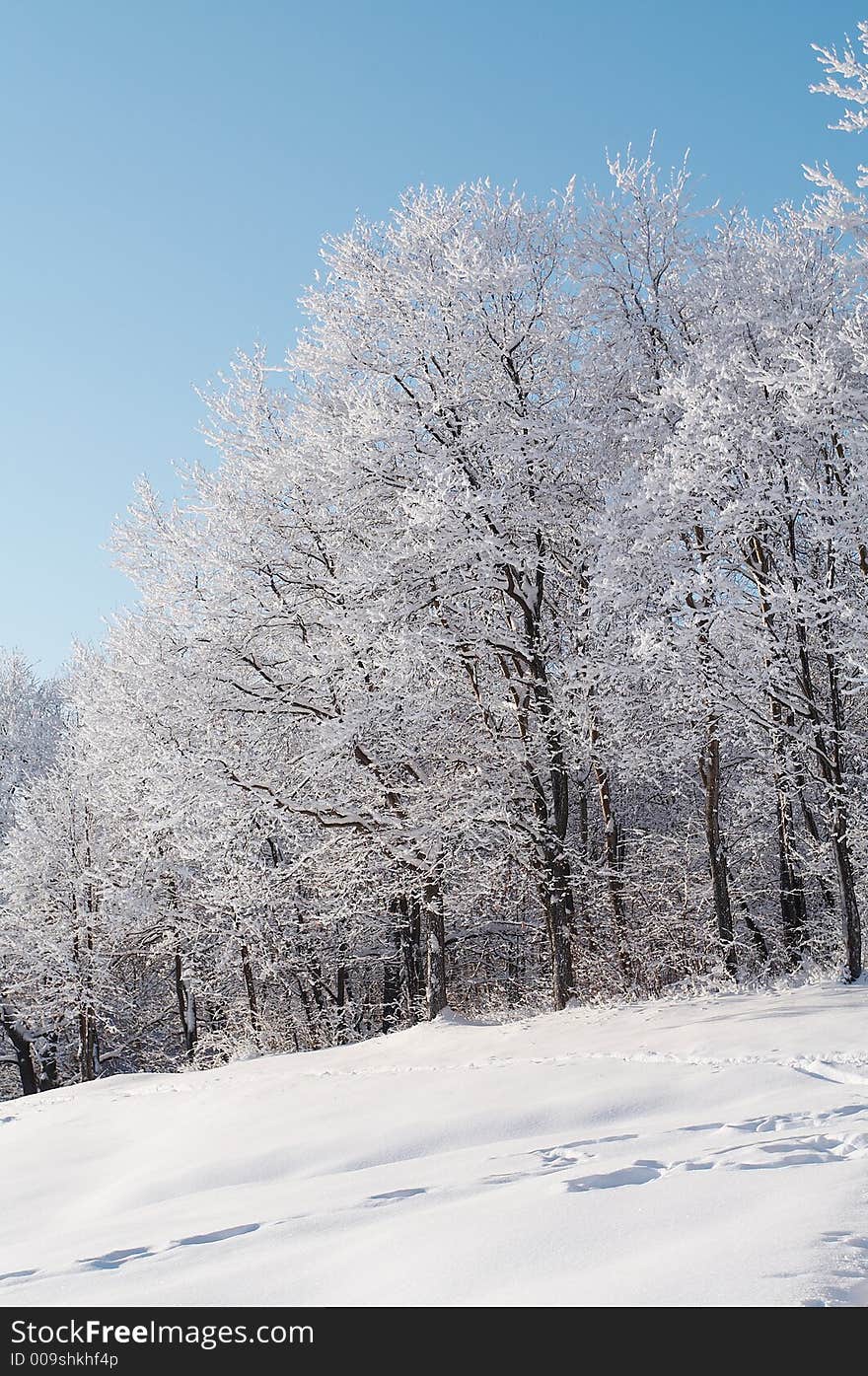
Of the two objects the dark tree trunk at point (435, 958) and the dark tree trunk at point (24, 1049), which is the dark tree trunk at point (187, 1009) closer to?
the dark tree trunk at point (24, 1049)

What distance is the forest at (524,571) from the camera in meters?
12.1

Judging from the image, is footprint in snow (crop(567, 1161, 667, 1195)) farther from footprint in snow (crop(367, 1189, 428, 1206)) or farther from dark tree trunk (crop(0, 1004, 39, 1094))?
dark tree trunk (crop(0, 1004, 39, 1094))

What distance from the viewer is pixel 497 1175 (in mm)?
5148

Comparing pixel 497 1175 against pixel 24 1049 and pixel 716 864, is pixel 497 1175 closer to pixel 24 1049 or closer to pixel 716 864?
pixel 716 864

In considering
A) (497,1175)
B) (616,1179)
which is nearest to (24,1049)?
(497,1175)

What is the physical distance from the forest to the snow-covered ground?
139 inches

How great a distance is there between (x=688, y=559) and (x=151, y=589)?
790cm

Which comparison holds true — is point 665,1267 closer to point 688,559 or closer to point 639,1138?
point 639,1138

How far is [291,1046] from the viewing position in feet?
62.5

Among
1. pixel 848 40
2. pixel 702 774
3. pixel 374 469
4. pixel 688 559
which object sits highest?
pixel 848 40

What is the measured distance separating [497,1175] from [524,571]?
980cm

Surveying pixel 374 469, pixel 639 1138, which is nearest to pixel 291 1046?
pixel 374 469

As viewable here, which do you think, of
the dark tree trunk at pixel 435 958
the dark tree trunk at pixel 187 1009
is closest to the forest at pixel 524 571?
the dark tree trunk at pixel 435 958

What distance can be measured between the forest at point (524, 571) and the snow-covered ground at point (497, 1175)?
3.52 m
